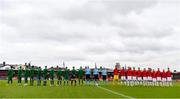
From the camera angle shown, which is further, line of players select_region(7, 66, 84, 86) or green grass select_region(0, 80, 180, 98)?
line of players select_region(7, 66, 84, 86)

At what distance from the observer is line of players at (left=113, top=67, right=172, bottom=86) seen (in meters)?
43.8

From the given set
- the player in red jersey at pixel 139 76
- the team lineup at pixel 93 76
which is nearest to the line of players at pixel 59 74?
the team lineup at pixel 93 76

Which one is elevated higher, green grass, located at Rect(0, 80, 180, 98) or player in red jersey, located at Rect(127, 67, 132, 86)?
player in red jersey, located at Rect(127, 67, 132, 86)

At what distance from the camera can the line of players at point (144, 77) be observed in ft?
144

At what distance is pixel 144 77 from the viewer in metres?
44.4

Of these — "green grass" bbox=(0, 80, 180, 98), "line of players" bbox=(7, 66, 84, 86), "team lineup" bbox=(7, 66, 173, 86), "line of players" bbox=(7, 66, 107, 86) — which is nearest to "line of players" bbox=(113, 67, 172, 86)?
"team lineup" bbox=(7, 66, 173, 86)

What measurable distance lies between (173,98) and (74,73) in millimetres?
22651

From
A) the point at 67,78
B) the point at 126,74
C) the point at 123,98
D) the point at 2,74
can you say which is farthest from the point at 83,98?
the point at 2,74

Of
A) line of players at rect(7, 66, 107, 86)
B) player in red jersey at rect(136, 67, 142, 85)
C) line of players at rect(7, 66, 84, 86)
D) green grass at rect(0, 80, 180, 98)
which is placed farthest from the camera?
player in red jersey at rect(136, 67, 142, 85)

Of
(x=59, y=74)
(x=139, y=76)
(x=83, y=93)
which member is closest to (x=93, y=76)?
(x=59, y=74)

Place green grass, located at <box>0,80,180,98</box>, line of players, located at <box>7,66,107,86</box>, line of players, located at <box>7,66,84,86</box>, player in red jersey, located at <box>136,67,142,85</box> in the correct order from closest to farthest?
green grass, located at <box>0,80,180,98</box> → line of players, located at <box>7,66,84,86</box> → line of players, located at <box>7,66,107,86</box> → player in red jersey, located at <box>136,67,142,85</box>

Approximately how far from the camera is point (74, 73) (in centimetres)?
4222

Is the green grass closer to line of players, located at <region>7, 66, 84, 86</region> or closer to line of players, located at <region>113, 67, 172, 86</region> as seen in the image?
line of players, located at <region>7, 66, 84, 86</region>

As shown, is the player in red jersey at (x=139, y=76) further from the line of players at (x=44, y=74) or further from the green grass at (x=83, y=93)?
the green grass at (x=83, y=93)
